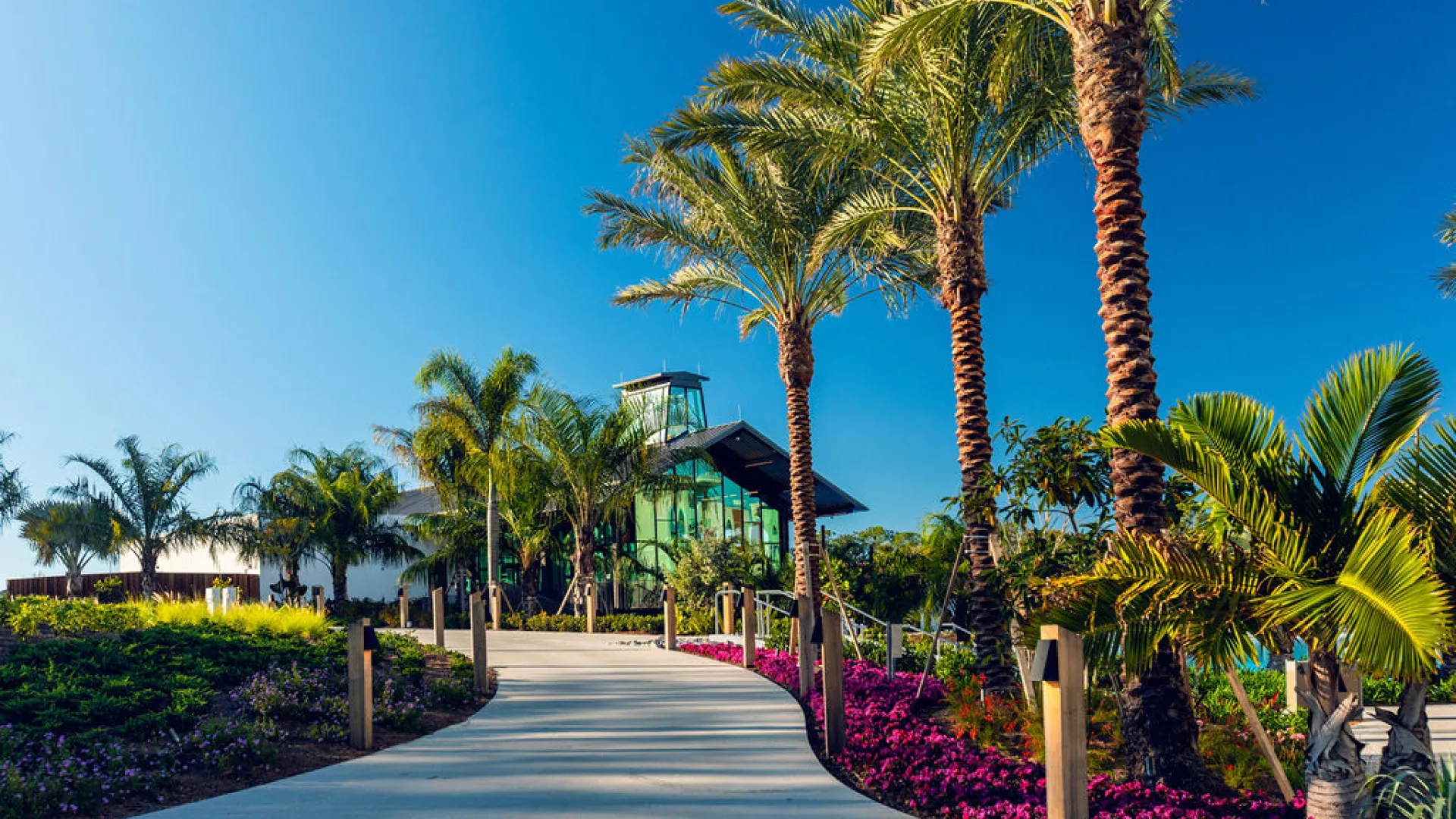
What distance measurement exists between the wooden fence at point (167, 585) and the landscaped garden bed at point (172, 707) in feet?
74.5

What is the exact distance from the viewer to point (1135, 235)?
8.60 metres

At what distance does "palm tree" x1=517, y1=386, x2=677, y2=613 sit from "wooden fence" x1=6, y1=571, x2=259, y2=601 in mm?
14986

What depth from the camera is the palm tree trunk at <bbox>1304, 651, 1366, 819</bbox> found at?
608cm

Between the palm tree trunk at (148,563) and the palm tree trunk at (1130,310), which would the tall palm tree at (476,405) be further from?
the palm tree trunk at (1130,310)

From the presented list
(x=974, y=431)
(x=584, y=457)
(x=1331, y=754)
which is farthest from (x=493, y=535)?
(x=1331, y=754)

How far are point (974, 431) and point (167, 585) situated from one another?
34.9m

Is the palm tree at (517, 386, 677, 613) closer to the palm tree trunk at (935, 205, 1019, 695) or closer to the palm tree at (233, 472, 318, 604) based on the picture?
the palm tree at (233, 472, 318, 604)

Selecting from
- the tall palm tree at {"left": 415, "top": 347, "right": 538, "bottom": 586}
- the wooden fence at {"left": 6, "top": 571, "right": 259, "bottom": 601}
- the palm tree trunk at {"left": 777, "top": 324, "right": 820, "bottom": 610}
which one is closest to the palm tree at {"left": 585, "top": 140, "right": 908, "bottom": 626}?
the palm tree trunk at {"left": 777, "top": 324, "right": 820, "bottom": 610}

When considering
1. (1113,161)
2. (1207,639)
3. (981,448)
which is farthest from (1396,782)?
(981,448)

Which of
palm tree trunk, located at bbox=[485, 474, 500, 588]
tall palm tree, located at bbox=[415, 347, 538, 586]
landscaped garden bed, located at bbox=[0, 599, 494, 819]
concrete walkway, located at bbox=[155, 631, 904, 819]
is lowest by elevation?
concrete walkway, located at bbox=[155, 631, 904, 819]

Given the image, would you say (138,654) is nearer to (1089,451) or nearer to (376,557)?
(1089,451)

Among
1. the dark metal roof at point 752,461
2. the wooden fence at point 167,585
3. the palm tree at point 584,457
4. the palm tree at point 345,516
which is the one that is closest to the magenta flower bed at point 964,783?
the palm tree at point 584,457

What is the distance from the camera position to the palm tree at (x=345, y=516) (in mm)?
33469

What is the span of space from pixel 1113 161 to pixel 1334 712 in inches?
181
